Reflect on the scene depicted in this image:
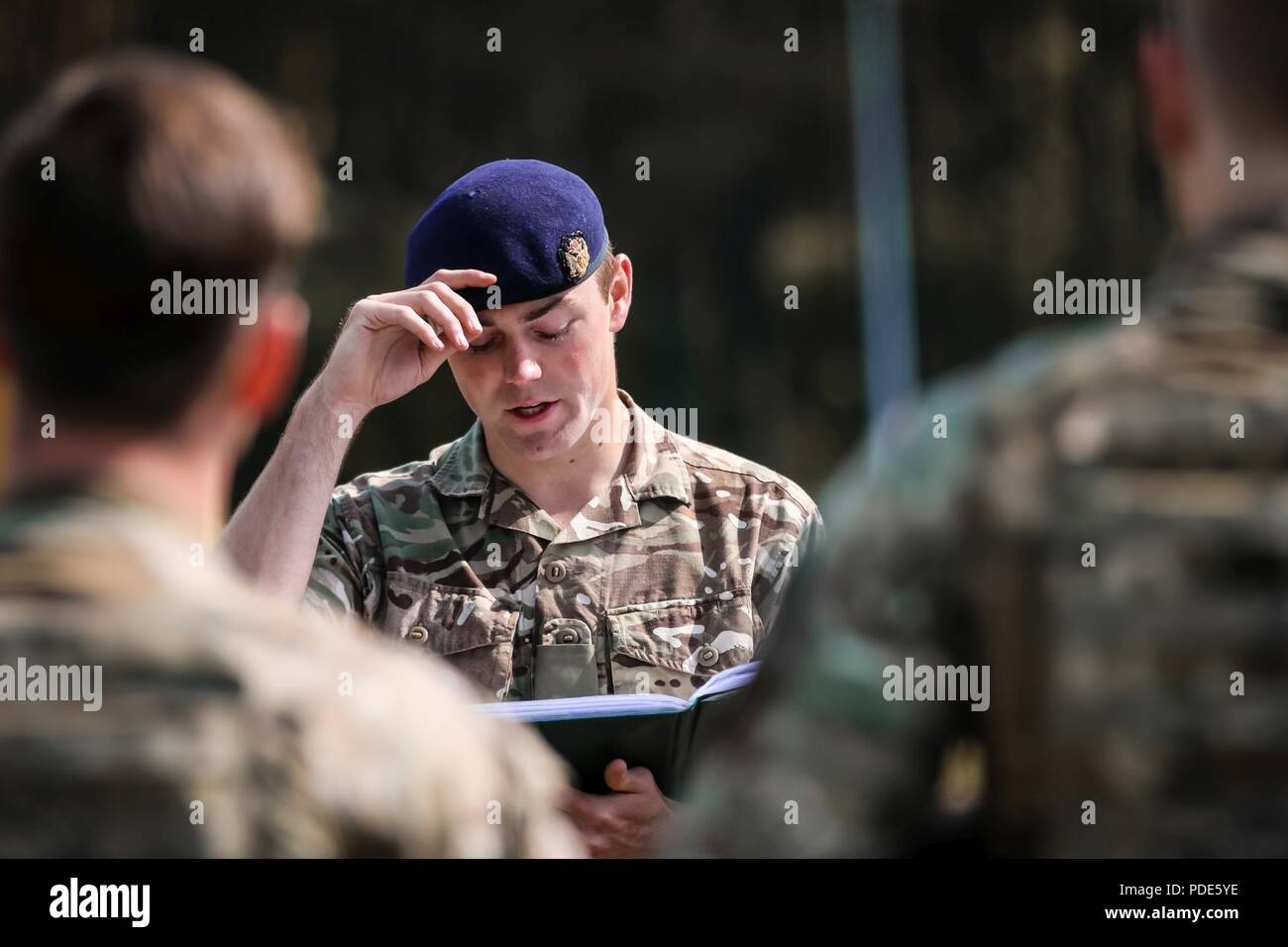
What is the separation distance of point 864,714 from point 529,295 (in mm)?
1942

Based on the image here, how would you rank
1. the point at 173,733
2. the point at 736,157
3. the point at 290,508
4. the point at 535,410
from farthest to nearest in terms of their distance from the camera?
1. the point at 736,157
2. the point at 535,410
3. the point at 290,508
4. the point at 173,733

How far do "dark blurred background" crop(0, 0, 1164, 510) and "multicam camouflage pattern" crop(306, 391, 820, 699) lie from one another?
10.2 m

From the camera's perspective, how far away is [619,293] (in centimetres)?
361

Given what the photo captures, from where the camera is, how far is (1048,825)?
151cm

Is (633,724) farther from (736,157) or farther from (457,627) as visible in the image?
(736,157)

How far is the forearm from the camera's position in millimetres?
3105

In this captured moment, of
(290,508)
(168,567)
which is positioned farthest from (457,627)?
(168,567)

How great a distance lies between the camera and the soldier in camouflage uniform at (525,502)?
10.9 feet

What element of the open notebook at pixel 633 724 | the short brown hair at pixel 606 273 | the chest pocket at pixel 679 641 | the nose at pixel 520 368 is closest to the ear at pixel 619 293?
the short brown hair at pixel 606 273

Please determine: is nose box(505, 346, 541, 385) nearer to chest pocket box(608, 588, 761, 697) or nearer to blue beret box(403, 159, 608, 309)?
blue beret box(403, 159, 608, 309)

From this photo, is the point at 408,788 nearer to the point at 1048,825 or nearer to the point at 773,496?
the point at 1048,825

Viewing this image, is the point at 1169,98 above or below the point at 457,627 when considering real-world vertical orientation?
above

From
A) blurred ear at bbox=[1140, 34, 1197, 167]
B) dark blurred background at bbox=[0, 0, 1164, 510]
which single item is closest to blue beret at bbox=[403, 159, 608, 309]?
blurred ear at bbox=[1140, 34, 1197, 167]

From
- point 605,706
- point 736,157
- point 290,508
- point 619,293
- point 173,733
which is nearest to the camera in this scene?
point 173,733
